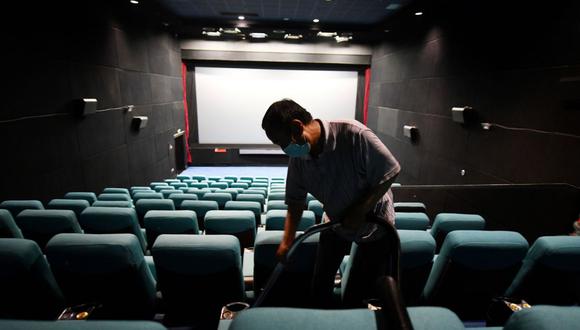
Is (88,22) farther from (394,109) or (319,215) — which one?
(394,109)

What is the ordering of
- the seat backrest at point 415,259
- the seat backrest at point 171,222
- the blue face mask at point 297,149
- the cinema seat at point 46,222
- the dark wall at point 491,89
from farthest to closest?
the dark wall at point 491,89 → the seat backrest at point 171,222 → the cinema seat at point 46,222 → the seat backrest at point 415,259 → the blue face mask at point 297,149

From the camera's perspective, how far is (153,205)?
11.7 feet

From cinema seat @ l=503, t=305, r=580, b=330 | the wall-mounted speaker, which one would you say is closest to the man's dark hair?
cinema seat @ l=503, t=305, r=580, b=330

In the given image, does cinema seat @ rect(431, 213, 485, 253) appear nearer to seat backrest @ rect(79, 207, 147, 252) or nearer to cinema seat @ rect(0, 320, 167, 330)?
cinema seat @ rect(0, 320, 167, 330)

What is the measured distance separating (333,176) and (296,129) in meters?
0.33

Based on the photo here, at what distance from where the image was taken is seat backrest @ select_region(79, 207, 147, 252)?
2.69 metres

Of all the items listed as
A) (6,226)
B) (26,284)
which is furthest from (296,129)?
(6,226)

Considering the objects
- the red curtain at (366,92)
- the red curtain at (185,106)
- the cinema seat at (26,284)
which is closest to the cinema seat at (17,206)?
the cinema seat at (26,284)

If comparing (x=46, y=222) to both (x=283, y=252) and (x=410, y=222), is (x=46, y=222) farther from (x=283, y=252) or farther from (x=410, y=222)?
(x=410, y=222)

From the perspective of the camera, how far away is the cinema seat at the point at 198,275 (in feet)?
5.07

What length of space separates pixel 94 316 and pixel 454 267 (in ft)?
6.58

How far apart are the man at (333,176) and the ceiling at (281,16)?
7345mm

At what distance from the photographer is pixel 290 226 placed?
159cm

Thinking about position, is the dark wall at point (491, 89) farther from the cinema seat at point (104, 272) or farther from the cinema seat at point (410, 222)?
the cinema seat at point (104, 272)
